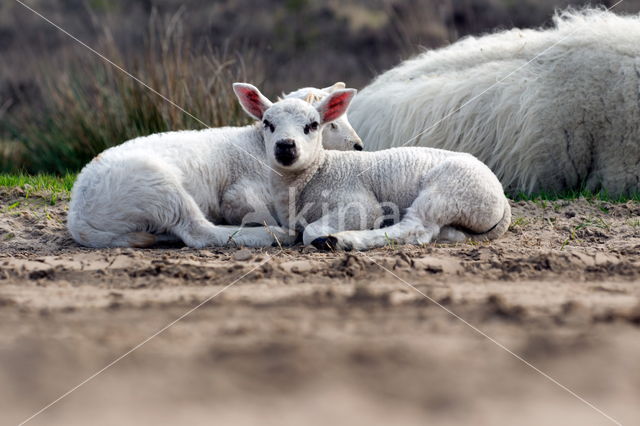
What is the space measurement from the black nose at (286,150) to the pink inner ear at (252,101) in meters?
0.61

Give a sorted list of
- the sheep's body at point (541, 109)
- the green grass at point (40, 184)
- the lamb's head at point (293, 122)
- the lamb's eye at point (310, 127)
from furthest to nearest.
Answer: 1. the sheep's body at point (541, 109)
2. the green grass at point (40, 184)
3. the lamb's eye at point (310, 127)
4. the lamb's head at point (293, 122)

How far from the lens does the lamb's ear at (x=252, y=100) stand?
216 inches

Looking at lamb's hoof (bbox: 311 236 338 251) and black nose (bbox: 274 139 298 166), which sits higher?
black nose (bbox: 274 139 298 166)

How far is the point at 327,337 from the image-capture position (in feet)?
10.9

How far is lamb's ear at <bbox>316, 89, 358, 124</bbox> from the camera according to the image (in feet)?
17.6

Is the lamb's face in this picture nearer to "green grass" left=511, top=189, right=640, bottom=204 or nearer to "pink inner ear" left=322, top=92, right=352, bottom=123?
"pink inner ear" left=322, top=92, right=352, bottom=123

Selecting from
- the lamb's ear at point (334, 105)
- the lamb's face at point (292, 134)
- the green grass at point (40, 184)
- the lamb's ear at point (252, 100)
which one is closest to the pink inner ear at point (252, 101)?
the lamb's ear at point (252, 100)

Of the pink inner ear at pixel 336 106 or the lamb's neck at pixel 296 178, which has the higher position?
the pink inner ear at pixel 336 106

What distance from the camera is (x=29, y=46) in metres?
21.0

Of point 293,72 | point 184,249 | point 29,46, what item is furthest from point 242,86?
point 29,46

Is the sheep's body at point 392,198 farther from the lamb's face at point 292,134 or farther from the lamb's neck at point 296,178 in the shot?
the lamb's face at point 292,134

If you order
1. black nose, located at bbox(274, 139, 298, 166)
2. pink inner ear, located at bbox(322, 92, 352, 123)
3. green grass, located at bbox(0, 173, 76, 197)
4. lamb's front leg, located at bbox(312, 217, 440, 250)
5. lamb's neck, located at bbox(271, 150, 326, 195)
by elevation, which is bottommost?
lamb's front leg, located at bbox(312, 217, 440, 250)

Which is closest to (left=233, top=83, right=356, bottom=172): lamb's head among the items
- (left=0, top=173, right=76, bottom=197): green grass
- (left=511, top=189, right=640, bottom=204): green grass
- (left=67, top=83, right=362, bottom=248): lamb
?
(left=67, top=83, right=362, bottom=248): lamb

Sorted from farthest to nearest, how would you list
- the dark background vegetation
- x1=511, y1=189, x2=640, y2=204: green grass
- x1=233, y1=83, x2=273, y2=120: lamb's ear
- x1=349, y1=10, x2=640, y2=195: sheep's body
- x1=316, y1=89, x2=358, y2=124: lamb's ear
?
the dark background vegetation
x1=349, y1=10, x2=640, y2=195: sheep's body
x1=511, y1=189, x2=640, y2=204: green grass
x1=233, y1=83, x2=273, y2=120: lamb's ear
x1=316, y1=89, x2=358, y2=124: lamb's ear
